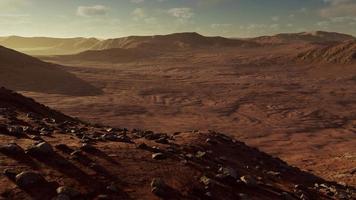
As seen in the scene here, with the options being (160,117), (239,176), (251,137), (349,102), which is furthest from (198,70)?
(239,176)

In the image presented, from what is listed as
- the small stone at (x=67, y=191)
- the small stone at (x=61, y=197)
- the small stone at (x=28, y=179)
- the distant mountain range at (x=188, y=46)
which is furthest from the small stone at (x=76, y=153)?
the distant mountain range at (x=188, y=46)

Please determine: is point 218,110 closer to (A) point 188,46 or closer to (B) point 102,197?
(B) point 102,197

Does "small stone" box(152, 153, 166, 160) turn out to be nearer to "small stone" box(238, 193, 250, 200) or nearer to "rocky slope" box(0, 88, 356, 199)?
"rocky slope" box(0, 88, 356, 199)

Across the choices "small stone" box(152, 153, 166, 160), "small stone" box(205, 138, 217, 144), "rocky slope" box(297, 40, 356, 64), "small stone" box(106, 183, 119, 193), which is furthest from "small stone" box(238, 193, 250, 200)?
"rocky slope" box(297, 40, 356, 64)

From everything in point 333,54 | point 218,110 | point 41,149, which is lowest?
point 218,110

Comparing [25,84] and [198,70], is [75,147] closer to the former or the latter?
[25,84]

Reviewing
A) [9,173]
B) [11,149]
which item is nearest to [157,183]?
[9,173]
